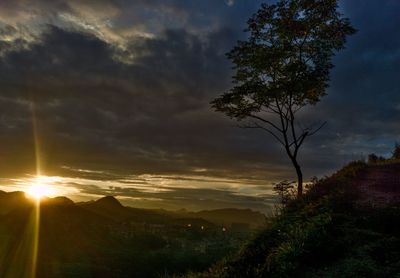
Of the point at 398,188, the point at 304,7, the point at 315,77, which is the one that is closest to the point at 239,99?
the point at 315,77

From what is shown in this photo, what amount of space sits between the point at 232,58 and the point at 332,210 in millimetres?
16607

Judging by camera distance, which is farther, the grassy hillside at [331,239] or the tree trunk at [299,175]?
the tree trunk at [299,175]

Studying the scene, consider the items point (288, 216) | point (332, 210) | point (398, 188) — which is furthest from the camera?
point (398, 188)

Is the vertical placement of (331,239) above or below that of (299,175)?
below

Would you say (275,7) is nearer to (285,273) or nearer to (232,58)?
(232,58)

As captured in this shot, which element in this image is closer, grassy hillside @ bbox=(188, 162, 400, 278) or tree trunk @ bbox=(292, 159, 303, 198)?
grassy hillside @ bbox=(188, 162, 400, 278)

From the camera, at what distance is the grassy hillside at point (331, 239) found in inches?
538

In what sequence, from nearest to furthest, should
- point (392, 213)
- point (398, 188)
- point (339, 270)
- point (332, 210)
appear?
point (339, 270)
point (392, 213)
point (332, 210)
point (398, 188)

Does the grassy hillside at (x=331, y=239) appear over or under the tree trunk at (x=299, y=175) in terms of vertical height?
under

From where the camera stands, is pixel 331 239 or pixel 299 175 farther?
pixel 299 175

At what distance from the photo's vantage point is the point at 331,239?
15.5 meters

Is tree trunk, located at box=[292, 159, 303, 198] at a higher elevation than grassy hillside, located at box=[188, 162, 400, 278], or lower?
higher

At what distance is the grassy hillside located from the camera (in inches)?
538

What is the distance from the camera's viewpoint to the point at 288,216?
19.9 meters
